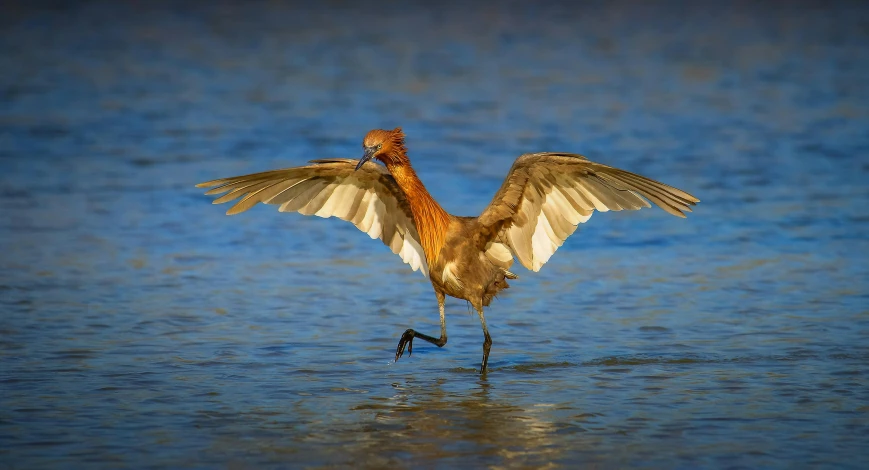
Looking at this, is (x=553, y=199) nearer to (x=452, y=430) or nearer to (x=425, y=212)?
(x=425, y=212)

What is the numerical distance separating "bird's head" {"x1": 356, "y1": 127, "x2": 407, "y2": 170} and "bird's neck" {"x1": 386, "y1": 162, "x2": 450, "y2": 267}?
0.34 feet

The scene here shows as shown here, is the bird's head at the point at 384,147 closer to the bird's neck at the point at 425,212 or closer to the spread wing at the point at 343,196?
the bird's neck at the point at 425,212

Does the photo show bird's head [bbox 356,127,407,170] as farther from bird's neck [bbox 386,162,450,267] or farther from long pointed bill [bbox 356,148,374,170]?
bird's neck [bbox 386,162,450,267]

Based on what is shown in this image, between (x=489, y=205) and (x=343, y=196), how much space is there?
110cm

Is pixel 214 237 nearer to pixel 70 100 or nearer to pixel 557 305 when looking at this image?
pixel 557 305

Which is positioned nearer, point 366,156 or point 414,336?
point 366,156

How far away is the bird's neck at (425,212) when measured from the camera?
8.17m

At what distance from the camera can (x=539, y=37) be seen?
23266mm

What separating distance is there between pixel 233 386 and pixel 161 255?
12.3 ft

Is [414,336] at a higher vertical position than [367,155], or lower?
lower

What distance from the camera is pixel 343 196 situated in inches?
343

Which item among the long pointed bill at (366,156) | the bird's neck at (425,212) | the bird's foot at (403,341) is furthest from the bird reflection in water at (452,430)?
the long pointed bill at (366,156)

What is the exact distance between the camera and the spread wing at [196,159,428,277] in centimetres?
836

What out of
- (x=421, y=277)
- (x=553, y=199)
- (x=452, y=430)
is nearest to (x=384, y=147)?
(x=553, y=199)
